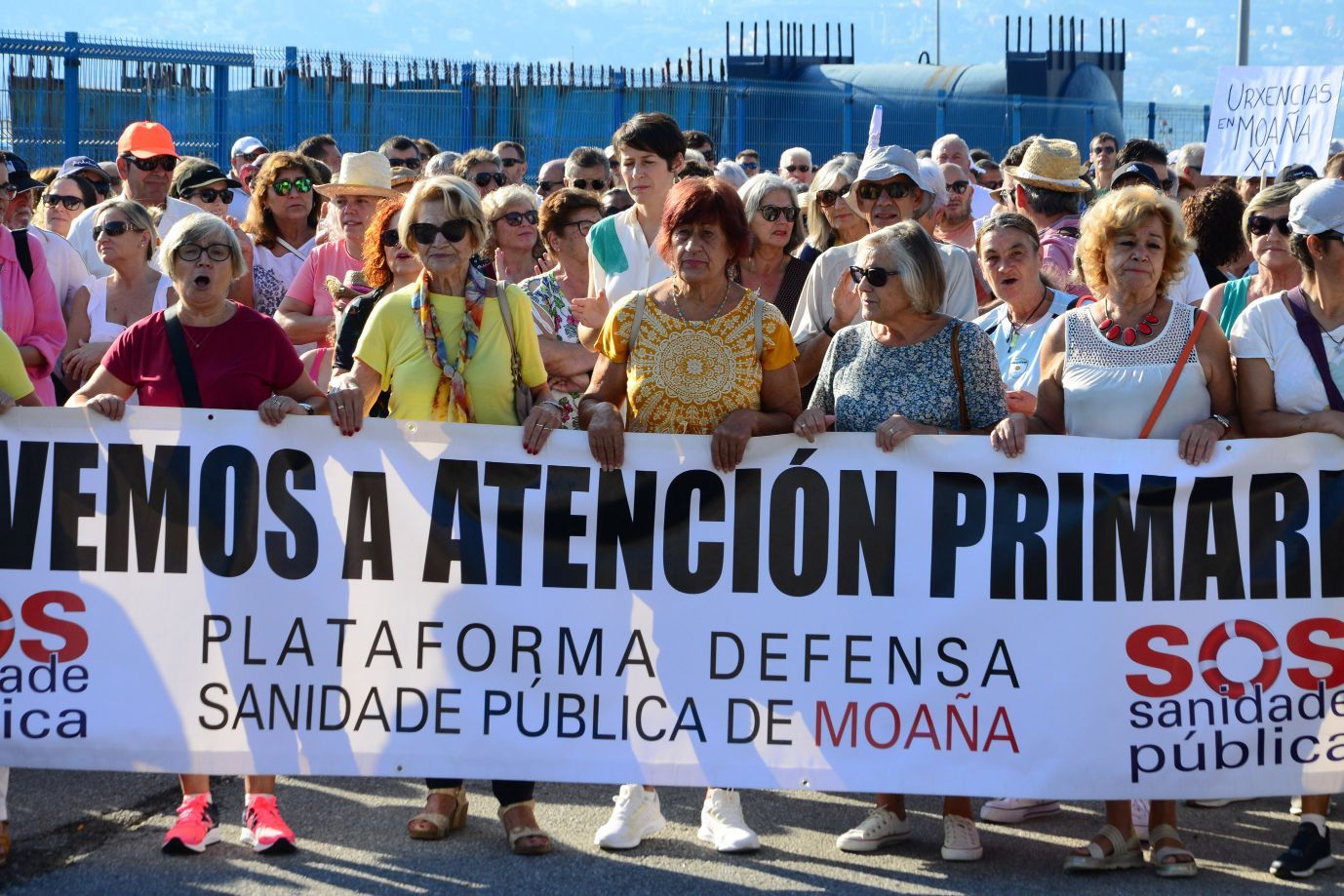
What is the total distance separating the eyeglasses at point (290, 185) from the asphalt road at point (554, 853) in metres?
3.15

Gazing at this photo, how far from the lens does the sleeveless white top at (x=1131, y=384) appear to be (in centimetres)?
521

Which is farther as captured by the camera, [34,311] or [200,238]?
[34,311]

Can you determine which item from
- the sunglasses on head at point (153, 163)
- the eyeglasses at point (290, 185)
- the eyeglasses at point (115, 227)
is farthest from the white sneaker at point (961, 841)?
the sunglasses on head at point (153, 163)

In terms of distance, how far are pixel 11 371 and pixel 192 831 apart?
1487 millimetres

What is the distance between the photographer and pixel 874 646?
5.23 m

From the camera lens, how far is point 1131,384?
5.23m

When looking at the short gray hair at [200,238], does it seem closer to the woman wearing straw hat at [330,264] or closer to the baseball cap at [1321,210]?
the woman wearing straw hat at [330,264]

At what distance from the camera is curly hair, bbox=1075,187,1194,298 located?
5266 millimetres

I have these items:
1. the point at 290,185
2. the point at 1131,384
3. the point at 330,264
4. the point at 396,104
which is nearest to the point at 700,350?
the point at 1131,384

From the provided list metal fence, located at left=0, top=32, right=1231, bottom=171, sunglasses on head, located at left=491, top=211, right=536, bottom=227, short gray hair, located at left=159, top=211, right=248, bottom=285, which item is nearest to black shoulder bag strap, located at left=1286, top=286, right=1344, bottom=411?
sunglasses on head, located at left=491, top=211, right=536, bottom=227

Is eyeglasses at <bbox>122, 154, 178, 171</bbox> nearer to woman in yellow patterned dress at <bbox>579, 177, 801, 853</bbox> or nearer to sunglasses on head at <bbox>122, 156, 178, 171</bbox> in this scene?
sunglasses on head at <bbox>122, 156, 178, 171</bbox>

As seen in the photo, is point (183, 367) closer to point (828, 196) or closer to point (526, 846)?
point (526, 846)

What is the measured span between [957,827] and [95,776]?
2963 mm

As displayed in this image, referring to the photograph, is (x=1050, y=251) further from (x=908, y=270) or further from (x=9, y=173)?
(x=9, y=173)
